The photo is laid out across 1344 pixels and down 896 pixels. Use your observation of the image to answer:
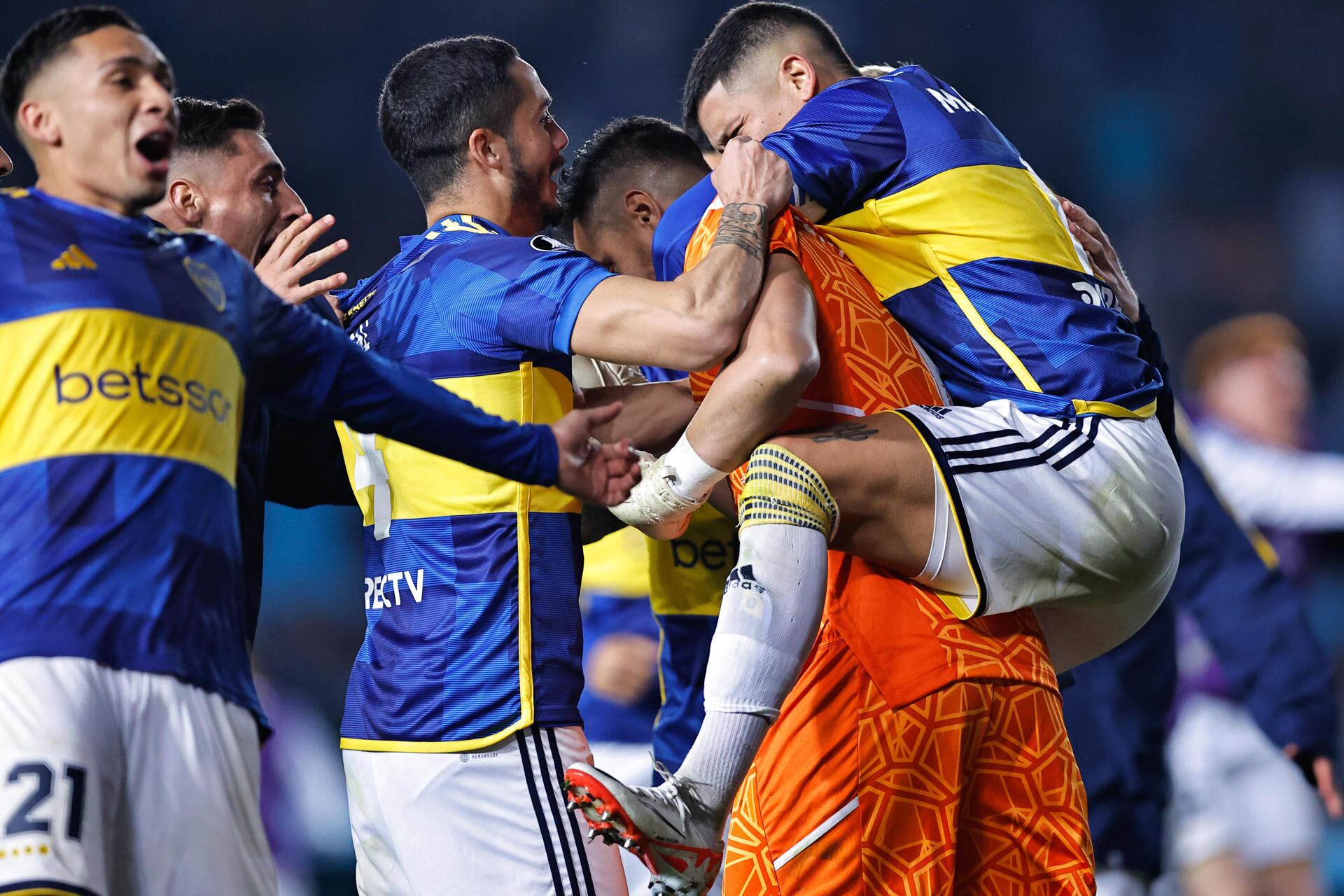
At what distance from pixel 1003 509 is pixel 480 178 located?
54.2 inches

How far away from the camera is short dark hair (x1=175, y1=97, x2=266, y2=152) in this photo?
3.63m

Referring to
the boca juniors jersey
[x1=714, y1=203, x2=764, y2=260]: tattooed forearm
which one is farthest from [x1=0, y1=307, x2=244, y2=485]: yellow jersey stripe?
[x1=714, y1=203, x2=764, y2=260]: tattooed forearm

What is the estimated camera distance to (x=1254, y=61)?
31.6 feet

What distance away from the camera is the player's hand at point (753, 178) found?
2922mm

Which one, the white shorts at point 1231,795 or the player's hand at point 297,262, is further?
the white shorts at point 1231,795

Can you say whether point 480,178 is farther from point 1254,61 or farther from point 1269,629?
point 1254,61

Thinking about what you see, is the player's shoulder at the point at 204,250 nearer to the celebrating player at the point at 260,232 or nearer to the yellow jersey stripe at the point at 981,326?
the celebrating player at the point at 260,232

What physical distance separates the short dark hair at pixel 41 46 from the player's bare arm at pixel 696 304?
0.98 metres

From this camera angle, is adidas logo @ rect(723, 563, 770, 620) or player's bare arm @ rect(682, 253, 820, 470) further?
player's bare arm @ rect(682, 253, 820, 470)

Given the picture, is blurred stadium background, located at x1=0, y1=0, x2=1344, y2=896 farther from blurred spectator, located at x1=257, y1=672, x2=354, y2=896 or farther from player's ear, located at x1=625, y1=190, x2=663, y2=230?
player's ear, located at x1=625, y1=190, x2=663, y2=230

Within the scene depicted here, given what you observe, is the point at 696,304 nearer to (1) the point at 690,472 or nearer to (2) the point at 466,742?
(1) the point at 690,472

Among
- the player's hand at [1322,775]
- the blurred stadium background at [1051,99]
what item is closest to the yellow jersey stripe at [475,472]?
the player's hand at [1322,775]

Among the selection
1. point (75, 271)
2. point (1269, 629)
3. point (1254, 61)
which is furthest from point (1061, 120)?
point (75, 271)

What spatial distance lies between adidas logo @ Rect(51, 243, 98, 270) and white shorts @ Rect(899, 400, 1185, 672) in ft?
4.60
